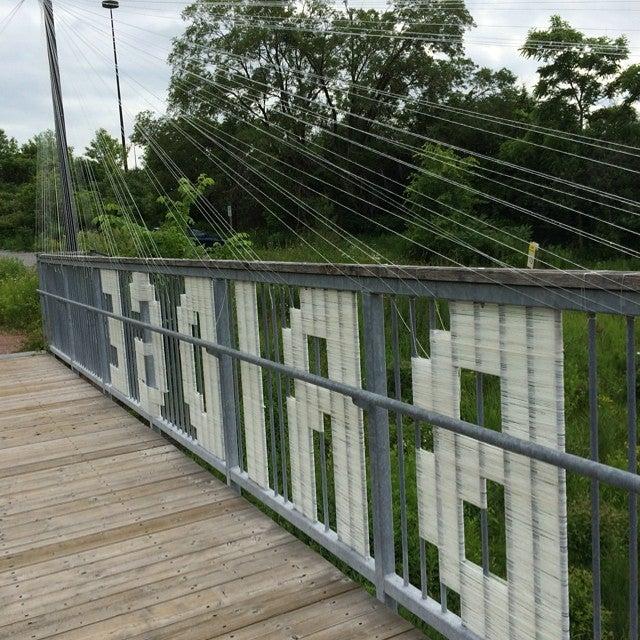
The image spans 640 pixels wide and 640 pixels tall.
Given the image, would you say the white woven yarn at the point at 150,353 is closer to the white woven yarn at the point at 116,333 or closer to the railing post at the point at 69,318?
the white woven yarn at the point at 116,333

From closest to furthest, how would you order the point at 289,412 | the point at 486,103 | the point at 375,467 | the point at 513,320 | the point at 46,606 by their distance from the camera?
the point at 513,320 < the point at 375,467 < the point at 46,606 < the point at 289,412 < the point at 486,103

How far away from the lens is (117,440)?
5039mm

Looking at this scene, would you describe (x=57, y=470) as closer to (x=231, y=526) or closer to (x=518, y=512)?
(x=231, y=526)

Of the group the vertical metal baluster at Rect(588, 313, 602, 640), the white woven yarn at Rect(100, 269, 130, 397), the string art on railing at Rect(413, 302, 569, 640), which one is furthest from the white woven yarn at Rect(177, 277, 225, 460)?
the vertical metal baluster at Rect(588, 313, 602, 640)

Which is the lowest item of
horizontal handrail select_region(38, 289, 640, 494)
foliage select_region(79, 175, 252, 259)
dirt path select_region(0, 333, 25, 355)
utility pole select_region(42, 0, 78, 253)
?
dirt path select_region(0, 333, 25, 355)

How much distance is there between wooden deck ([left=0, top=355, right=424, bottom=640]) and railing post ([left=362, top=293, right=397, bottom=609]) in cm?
18

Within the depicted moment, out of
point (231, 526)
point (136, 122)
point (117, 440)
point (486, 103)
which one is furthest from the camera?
point (486, 103)

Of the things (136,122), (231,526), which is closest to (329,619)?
(231,526)

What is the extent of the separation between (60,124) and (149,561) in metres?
7.42

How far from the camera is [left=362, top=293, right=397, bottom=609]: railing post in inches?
97.6

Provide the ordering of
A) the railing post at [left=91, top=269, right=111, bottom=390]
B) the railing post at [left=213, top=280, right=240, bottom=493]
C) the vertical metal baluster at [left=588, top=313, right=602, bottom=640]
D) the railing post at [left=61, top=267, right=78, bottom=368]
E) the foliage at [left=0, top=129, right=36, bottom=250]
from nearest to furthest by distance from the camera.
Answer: the vertical metal baluster at [left=588, top=313, right=602, bottom=640], the railing post at [left=213, top=280, right=240, bottom=493], the railing post at [left=91, top=269, right=111, bottom=390], the railing post at [left=61, top=267, right=78, bottom=368], the foliage at [left=0, top=129, right=36, bottom=250]

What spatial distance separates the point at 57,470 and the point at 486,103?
25.9 metres

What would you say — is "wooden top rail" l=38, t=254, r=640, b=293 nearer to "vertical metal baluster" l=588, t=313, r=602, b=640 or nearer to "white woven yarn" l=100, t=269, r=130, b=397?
"vertical metal baluster" l=588, t=313, r=602, b=640

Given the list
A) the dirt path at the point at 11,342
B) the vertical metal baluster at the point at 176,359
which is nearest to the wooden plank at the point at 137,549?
the vertical metal baluster at the point at 176,359
